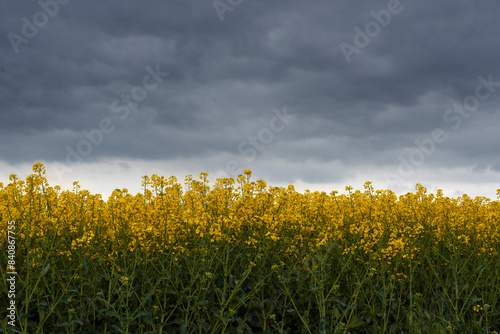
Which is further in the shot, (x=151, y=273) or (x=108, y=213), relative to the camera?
(x=108, y=213)

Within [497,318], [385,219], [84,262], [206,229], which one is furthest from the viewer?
[385,219]

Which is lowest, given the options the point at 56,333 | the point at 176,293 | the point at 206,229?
the point at 56,333

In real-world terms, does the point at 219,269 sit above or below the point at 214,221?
below

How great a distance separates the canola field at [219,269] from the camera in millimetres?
5012

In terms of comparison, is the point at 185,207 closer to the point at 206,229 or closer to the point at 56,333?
the point at 206,229

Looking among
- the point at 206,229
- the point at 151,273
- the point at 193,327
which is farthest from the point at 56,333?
the point at 206,229

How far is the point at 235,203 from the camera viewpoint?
656 cm

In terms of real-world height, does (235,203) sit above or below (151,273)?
above

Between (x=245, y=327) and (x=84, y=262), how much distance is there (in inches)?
92.3

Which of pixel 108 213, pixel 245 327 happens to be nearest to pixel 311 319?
pixel 245 327

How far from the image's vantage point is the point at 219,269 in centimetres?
577

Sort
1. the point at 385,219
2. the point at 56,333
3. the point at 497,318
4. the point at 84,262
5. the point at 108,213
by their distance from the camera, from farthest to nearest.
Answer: the point at 385,219 → the point at 108,213 → the point at 497,318 → the point at 84,262 → the point at 56,333

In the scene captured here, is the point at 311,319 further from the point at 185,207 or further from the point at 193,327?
the point at 185,207

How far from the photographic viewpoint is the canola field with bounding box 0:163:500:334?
197 inches
